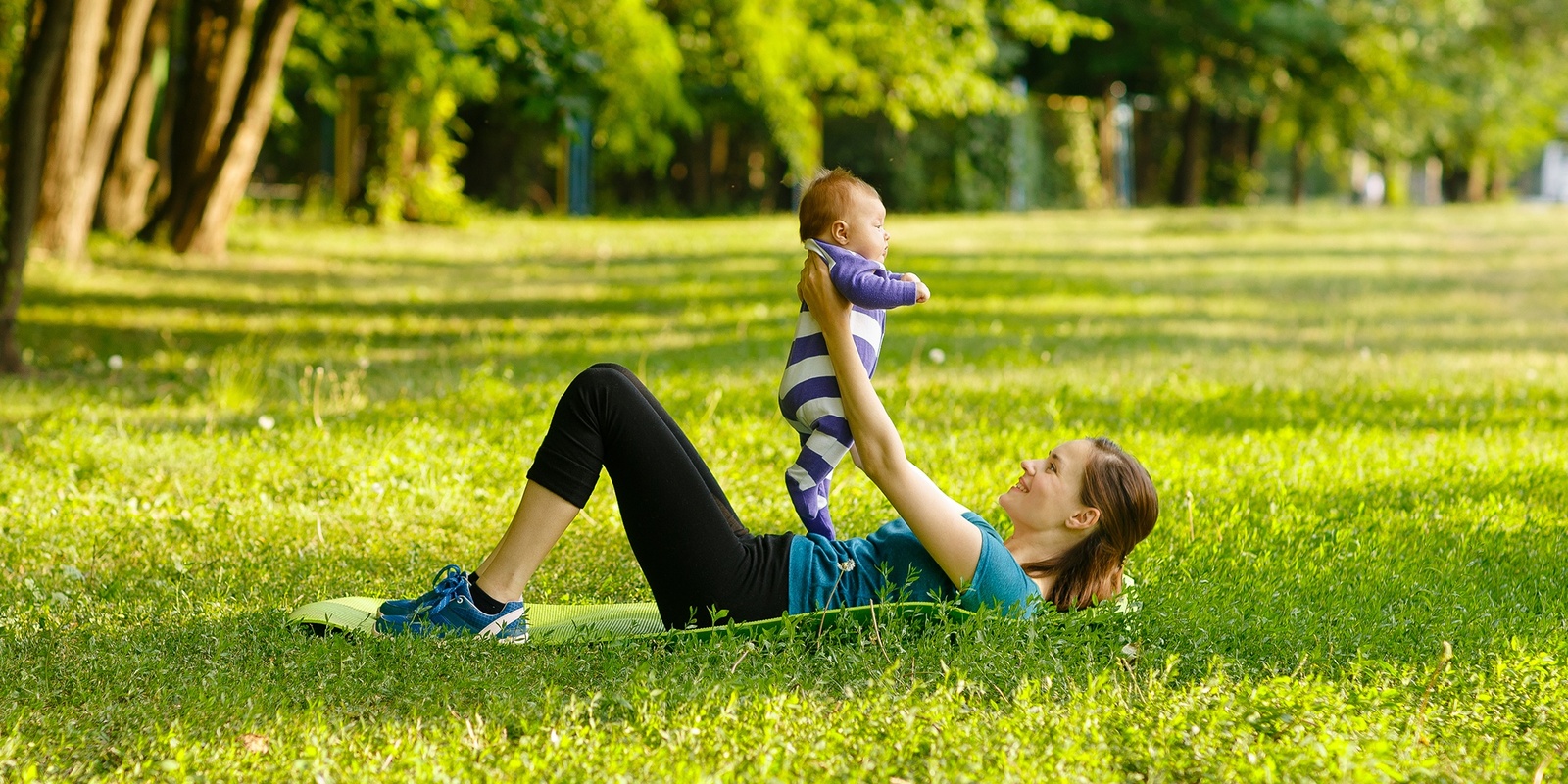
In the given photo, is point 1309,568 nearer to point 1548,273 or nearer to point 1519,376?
point 1519,376

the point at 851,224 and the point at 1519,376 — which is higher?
the point at 851,224

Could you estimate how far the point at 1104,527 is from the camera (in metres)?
3.70

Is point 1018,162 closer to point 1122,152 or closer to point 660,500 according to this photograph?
point 1122,152

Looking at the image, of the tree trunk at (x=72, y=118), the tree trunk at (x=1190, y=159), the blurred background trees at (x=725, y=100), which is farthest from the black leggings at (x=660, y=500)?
the tree trunk at (x=1190, y=159)

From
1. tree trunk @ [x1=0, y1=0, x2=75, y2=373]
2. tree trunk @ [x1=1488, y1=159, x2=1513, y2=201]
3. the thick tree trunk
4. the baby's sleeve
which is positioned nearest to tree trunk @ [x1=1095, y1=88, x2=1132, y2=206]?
the thick tree trunk

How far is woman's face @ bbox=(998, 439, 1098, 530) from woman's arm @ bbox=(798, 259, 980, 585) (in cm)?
21

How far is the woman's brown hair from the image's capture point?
12.0 ft

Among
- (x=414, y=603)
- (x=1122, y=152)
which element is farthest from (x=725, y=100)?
(x=414, y=603)

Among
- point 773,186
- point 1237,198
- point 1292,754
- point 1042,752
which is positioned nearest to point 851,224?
point 1042,752

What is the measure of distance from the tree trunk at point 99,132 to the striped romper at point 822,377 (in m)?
11.7

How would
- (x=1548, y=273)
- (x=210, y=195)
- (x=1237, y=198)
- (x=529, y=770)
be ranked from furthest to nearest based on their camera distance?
(x=1237, y=198), (x=1548, y=273), (x=210, y=195), (x=529, y=770)

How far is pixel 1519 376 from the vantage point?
9.02 meters

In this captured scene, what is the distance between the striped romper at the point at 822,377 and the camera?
11.6ft

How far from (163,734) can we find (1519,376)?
27.2ft
